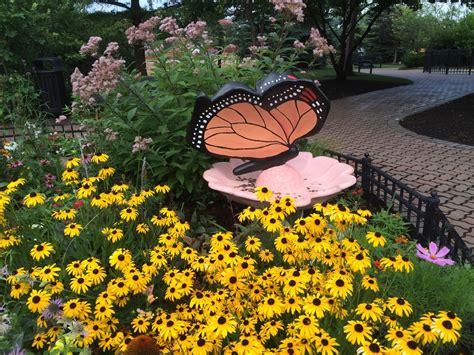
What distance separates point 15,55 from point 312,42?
7.86 metres

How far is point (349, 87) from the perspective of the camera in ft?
52.8

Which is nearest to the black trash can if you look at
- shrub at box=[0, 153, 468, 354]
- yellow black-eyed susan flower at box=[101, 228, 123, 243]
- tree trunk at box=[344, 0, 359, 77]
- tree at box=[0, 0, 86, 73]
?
tree at box=[0, 0, 86, 73]

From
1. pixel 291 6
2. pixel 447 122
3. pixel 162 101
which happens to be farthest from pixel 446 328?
pixel 447 122

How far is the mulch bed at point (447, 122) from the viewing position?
8.07 m

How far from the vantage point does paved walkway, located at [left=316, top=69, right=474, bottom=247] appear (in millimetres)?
4781

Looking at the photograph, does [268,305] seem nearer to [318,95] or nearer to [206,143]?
[206,143]

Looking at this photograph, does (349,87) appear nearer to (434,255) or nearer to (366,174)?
(366,174)

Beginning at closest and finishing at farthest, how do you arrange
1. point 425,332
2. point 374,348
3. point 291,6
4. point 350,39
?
point 374,348, point 425,332, point 291,6, point 350,39

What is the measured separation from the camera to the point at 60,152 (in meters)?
4.83

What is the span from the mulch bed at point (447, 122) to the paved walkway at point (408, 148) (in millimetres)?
328

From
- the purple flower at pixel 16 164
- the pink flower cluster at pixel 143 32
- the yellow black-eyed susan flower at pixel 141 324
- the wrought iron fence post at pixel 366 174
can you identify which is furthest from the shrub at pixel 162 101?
the yellow black-eyed susan flower at pixel 141 324

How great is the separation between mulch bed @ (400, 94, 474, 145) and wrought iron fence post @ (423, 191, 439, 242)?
5089mm

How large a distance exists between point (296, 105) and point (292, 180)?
24.3 inches

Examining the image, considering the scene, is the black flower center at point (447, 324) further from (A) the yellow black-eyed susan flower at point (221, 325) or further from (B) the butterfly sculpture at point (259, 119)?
(B) the butterfly sculpture at point (259, 119)
